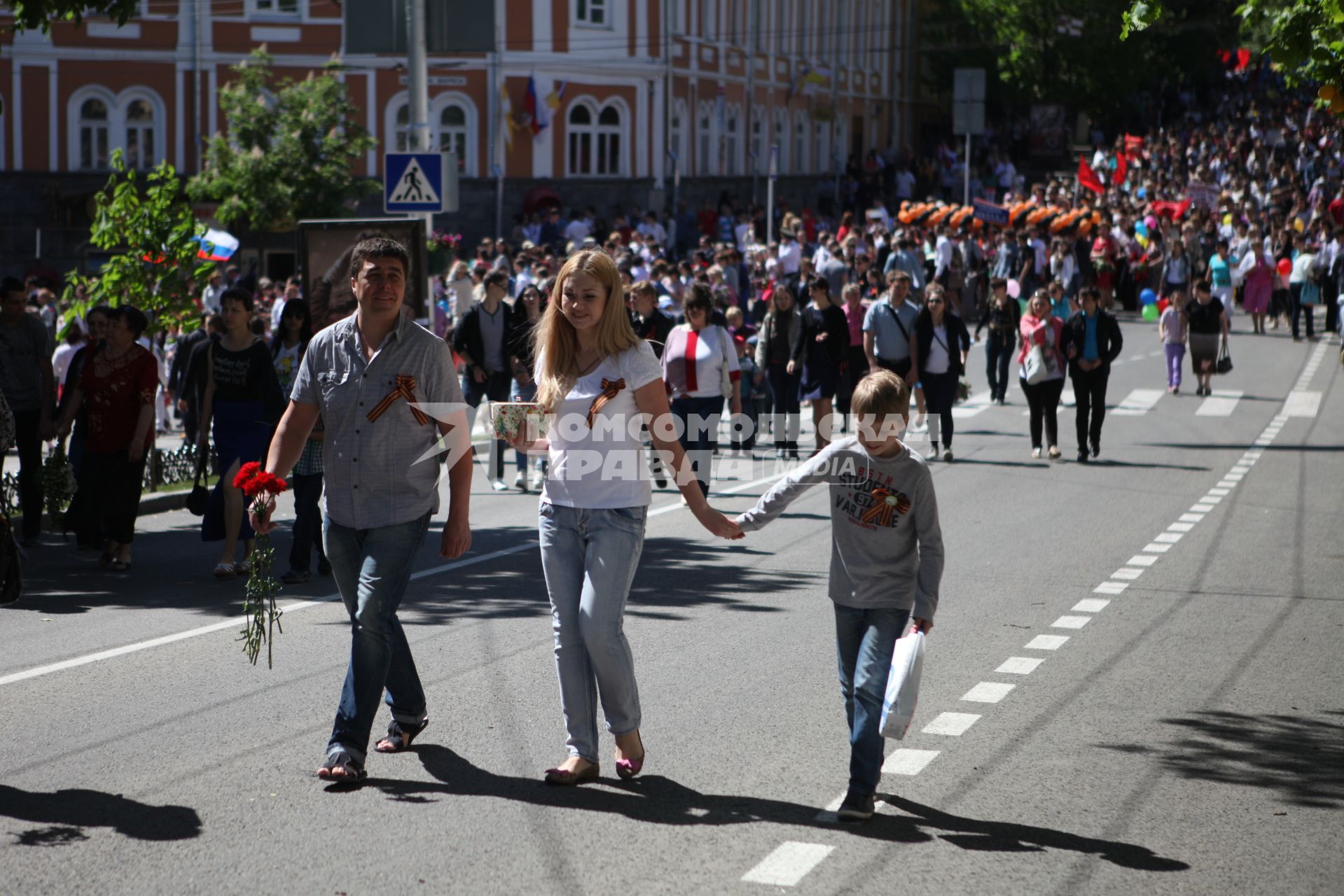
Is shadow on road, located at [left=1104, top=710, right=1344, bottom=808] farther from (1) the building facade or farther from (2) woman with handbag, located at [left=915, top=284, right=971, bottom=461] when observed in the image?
(1) the building facade

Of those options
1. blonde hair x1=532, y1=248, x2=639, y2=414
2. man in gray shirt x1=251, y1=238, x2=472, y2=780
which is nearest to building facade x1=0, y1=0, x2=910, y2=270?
man in gray shirt x1=251, y1=238, x2=472, y2=780

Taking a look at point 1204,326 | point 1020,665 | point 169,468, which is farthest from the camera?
point 1204,326

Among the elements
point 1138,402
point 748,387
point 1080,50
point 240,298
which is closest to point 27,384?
point 240,298

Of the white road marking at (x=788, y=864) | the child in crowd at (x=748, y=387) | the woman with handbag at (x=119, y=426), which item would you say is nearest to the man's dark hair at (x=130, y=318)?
the woman with handbag at (x=119, y=426)

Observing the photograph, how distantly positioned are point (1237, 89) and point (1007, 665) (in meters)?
64.0

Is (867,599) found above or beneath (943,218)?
beneath

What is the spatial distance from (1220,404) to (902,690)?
64.3 ft

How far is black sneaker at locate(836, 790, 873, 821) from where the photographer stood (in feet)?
19.1

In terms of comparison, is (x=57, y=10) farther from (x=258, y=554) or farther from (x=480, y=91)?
(x=480, y=91)

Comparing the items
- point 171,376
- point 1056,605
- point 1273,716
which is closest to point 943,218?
point 171,376

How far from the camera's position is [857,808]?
5.82m

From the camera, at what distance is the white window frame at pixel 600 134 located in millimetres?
49625

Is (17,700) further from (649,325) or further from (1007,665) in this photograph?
(649,325)

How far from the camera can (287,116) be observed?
34312 millimetres
